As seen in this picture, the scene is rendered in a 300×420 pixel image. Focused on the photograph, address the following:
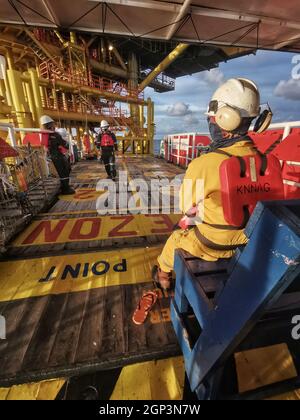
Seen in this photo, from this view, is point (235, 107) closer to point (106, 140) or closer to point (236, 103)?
point (236, 103)

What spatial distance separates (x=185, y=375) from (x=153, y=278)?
1202 millimetres

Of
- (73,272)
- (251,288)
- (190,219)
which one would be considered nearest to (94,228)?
(73,272)

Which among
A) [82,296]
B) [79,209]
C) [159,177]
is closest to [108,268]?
[82,296]

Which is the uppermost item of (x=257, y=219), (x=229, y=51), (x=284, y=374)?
(x=229, y=51)

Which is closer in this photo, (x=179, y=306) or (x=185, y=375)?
(x=185, y=375)

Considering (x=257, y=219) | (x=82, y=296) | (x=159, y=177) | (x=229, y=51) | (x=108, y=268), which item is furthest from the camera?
(x=229, y=51)

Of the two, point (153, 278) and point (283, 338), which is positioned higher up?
point (283, 338)

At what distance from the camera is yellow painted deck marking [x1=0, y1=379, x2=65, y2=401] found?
5.07 ft

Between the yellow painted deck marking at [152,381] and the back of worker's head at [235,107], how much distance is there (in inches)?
76.6

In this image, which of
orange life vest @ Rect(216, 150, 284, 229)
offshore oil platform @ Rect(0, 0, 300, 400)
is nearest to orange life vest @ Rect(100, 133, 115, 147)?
offshore oil platform @ Rect(0, 0, 300, 400)

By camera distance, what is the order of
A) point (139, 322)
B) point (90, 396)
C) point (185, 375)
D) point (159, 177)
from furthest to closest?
point (159, 177)
point (139, 322)
point (185, 375)
point (90, 396)

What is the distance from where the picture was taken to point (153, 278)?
9.16 feet

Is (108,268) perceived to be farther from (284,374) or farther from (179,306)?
(284,374)

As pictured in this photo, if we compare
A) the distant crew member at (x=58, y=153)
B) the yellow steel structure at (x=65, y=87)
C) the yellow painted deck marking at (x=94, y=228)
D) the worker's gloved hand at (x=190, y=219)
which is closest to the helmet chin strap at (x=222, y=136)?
the worker's gloved hand at (x=190, y=219)
